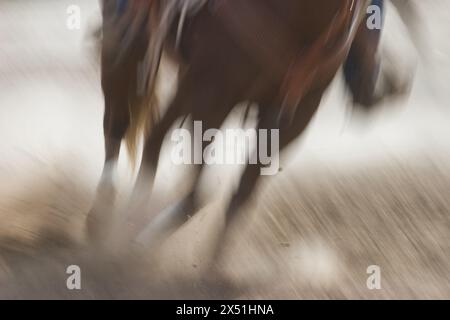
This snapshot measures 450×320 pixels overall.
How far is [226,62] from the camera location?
1214 millimetres

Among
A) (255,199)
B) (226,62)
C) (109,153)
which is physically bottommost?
(255,199)

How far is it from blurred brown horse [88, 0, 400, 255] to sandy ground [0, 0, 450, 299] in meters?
0.03

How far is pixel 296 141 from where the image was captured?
4.04ft

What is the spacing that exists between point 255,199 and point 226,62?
0.30m

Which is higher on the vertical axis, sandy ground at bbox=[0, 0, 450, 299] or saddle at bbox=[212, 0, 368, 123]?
saddle at bbox=[212, 0, 368, 123]

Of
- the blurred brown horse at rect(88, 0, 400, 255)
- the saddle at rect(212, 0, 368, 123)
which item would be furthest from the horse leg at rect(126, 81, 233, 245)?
the saddle at rect(212, 0, 368, 123)

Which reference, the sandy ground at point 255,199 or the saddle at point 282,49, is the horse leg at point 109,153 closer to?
the sandy ground at point 255,199

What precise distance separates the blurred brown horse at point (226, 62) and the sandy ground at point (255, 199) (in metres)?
0.03

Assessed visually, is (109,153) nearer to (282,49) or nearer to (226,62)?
(226,62)

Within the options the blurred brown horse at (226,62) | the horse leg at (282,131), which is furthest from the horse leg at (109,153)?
the horse leg at (282,131)

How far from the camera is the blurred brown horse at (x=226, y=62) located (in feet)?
3.92

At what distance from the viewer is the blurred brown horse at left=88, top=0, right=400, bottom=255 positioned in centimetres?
119

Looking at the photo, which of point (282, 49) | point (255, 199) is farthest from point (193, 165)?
point (282, 49)

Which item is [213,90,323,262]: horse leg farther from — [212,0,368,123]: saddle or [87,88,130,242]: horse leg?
[87,88,130,242]: horse leg
